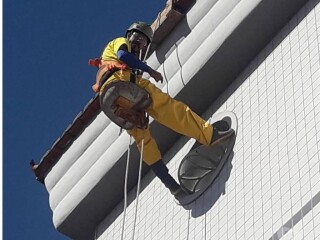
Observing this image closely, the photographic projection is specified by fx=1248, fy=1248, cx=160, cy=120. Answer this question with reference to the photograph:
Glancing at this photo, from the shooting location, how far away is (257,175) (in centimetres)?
978

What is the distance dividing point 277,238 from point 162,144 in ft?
9.26

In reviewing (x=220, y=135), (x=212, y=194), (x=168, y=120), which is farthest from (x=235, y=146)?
(x=168, y=120)

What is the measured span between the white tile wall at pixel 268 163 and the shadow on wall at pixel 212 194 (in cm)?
1

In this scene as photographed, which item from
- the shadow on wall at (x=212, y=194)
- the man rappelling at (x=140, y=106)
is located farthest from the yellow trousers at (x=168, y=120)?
the shadow on wall at (x=212, y=194)

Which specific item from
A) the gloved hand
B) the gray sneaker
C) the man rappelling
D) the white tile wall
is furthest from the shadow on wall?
the gloved hand

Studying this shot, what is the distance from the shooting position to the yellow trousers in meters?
10.7

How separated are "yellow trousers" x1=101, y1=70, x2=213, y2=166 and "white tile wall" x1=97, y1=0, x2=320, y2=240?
330mm

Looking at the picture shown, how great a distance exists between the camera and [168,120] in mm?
10867

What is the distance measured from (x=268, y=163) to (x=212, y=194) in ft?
2.72

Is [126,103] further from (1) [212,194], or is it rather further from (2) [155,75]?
(1) [212,194]

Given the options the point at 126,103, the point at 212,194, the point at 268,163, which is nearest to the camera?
the point at 268,163

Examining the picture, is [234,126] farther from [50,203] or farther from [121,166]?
[50,203]

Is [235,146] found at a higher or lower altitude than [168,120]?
higher

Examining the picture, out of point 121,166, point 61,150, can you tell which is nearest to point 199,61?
point 121,166
